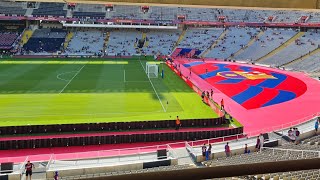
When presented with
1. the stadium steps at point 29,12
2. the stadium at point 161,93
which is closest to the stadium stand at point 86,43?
the stadium at point 161,93

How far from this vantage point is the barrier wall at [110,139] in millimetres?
19672

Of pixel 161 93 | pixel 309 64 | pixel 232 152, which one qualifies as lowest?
pixel 232 152

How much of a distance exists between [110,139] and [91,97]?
11655 millimetres

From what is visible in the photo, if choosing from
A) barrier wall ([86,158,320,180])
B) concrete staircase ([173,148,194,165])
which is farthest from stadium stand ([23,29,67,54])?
barrier wall ([86,158,320,180])

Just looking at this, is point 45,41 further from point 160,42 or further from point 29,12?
point 160,42

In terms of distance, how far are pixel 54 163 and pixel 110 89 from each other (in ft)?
65.5

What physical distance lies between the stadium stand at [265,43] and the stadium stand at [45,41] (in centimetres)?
3546

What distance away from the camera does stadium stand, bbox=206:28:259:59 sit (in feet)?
229

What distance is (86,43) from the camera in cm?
7731

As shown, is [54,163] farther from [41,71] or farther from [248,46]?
[248,46]

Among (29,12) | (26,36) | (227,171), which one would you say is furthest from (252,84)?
(29,12)

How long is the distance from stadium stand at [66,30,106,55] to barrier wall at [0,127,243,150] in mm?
53301

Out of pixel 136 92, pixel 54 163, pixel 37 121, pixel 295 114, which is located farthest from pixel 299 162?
pixel 136 92

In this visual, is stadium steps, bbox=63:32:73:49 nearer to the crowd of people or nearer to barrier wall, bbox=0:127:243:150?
barrier wall, bbox=0:127:243:150
